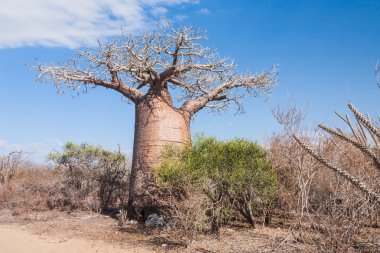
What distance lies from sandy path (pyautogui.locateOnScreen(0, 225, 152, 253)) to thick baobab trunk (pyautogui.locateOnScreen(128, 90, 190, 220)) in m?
1.88

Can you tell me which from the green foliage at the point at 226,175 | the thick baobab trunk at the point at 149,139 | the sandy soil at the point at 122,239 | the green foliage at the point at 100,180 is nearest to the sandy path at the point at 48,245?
the sandy soil at the point at 122,239

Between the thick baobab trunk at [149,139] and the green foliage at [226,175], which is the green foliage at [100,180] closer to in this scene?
the thick baobab trunk at [149,139]

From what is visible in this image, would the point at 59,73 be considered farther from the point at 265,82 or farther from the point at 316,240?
the point at 316,240

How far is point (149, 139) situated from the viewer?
8.60 m

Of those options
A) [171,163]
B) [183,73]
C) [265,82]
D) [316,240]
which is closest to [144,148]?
[171,163]

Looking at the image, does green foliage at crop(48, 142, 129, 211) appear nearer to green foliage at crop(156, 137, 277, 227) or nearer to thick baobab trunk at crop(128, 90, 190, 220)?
thick baobab trunk at crop(128, 90, 190, 220)

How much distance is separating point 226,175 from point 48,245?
3.13 m

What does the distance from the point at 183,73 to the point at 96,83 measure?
2002mm

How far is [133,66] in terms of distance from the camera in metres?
8.48

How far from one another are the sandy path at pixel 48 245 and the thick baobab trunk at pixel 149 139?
1885 millimetres

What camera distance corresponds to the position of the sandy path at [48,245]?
240 inches

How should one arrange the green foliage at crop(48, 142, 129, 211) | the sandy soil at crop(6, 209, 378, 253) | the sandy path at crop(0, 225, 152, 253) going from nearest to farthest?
1. the sandy soil at crop(6, 209, 378, 253)
2. the sandy path at crop(0, 225, 152, 253)
3. the green foliage at crop(48, 142, 129, 211)

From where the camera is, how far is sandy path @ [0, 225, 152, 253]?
6.11 metres

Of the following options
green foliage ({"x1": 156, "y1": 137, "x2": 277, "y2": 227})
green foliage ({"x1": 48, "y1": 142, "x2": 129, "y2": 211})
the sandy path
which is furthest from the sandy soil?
green foliage ({"x1": 48, "y1": 142, "x2": 129, "y2": 211})
